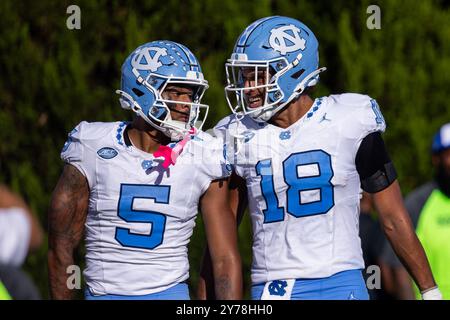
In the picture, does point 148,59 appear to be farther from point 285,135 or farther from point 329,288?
point 329,288

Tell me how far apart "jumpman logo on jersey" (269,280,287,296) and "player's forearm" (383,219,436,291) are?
1.82ft

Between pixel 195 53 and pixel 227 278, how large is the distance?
3.17 meters

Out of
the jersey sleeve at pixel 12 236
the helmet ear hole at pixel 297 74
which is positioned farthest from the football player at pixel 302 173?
the jersey sleeve at pixel 12 236

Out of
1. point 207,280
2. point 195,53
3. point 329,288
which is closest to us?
point 329,288

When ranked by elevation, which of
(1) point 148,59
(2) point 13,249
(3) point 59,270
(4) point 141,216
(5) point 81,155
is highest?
(1) point 148,59

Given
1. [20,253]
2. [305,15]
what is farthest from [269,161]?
[305,15]

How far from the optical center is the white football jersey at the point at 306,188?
5512 millimetres

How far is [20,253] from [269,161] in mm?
1410

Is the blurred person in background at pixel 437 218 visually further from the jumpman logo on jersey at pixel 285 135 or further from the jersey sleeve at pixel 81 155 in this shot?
the jersey sleeve at pixel 81 155

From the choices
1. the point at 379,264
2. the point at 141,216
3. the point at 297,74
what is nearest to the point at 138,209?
the point at 141,216

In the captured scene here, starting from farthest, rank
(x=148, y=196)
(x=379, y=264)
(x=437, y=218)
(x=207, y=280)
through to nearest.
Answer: (x=379, y=264) → (x=437, y=218) → (x=207, y=280) → (x=148, y=196)

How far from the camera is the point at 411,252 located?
564cm

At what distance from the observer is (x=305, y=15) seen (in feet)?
27.8

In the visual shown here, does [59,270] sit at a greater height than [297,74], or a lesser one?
lesser
